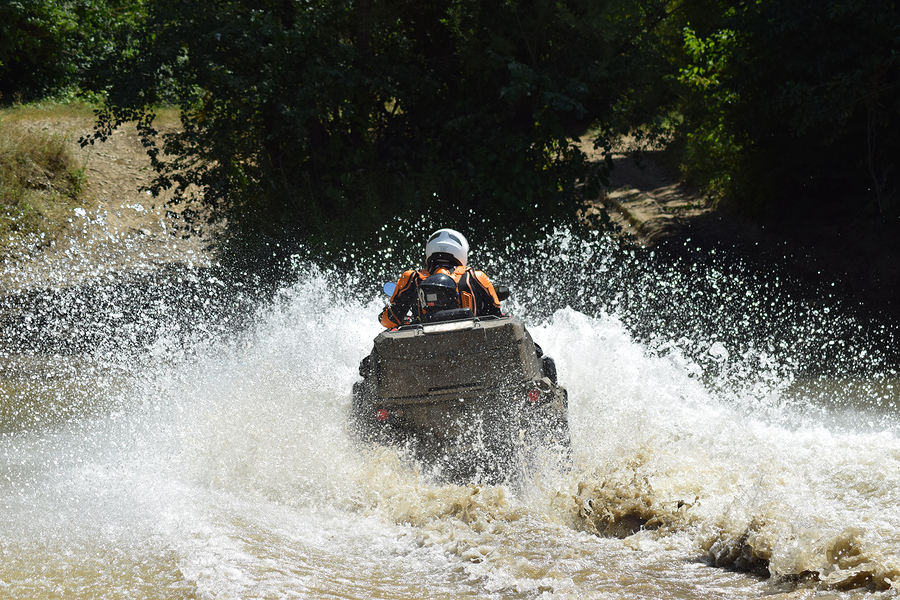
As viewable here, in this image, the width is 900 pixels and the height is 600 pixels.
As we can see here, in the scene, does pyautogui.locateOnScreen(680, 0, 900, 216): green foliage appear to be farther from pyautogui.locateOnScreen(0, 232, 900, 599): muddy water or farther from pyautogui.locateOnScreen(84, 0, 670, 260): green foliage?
pyautogui.locateOnScreen(0, 232, 900, 599): muddy water

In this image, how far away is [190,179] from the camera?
12344mm

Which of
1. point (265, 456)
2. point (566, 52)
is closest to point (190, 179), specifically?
point (566, 52)

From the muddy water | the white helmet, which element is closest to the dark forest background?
the muddy water

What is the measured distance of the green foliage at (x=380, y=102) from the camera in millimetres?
11344

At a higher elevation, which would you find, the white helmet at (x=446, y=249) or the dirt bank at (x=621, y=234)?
the dirt bank at (x=621, y=234)

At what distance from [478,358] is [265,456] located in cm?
220

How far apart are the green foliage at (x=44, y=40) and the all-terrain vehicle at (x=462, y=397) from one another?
1756cm

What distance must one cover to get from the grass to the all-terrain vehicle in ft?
37.8

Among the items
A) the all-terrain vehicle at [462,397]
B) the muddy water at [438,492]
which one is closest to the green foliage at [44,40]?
the muddy water at [438,492]

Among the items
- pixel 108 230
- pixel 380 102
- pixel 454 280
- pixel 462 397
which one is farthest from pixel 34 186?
pixel 462 397

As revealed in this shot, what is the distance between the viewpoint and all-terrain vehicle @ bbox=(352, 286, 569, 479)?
209 inches

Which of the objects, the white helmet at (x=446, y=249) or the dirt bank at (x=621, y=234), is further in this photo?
the dirt bank at (x=621, y=234)

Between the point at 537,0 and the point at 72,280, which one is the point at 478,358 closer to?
the point at 537,0

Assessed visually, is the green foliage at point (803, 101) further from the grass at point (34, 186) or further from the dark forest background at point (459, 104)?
the grass at point (34, 186)
